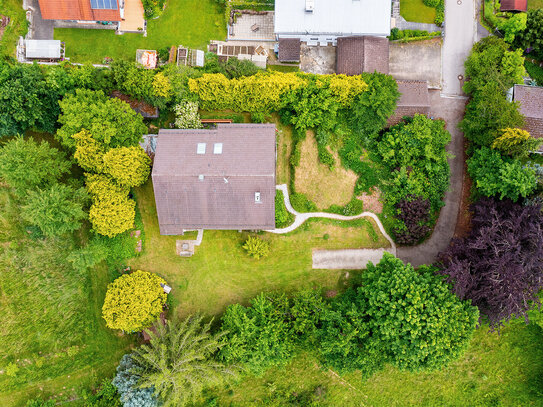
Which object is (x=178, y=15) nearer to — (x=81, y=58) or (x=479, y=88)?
(x=81, y=58)

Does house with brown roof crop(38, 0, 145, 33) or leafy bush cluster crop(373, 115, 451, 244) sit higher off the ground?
house with brown roof crop(38, 0, 145, 33)

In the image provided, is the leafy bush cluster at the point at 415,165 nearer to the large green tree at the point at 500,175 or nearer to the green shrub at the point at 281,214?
the large green tree at the point at 500,175

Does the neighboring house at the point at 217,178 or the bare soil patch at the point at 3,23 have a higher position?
the bare soil patch at the point at 3,23

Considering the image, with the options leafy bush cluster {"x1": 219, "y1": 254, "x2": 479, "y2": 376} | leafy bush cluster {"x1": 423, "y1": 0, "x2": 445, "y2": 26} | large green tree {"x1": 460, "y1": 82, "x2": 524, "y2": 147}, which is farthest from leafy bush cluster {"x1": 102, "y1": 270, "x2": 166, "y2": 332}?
leafy bush cluster {"x1": 423, "y1": 0, "x2": 445, "y2": 26}

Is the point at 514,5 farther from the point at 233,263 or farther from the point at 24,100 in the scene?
the point at 24,100

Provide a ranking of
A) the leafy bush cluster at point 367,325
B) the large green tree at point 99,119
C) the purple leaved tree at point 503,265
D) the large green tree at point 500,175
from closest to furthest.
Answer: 1. the purple leaved tree at point 503,265
2. the leafy bush cluster at point 367,325
3. the large green tree at point 500,175
4. the large green tree at point 99,119

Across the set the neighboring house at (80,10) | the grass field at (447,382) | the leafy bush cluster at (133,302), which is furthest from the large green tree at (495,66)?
the leafy bush cluster at (133,302)

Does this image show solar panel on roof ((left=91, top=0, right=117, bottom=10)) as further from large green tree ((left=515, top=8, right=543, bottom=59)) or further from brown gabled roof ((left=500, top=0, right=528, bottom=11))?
large green tree ((left=515, top=8, right=543, bottom=59))

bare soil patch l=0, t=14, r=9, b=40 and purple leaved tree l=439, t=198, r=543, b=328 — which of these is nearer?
purple leaved tree l=439, t=198, r=543, b=328
